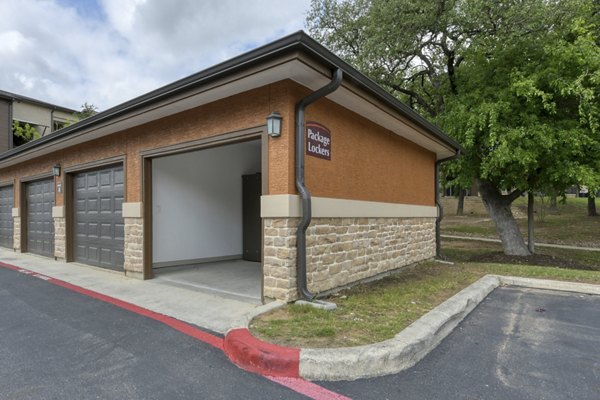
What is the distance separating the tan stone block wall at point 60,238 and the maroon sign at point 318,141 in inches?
310

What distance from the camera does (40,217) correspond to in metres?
11.2

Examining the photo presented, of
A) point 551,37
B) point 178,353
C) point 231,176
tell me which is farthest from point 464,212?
point 178,353

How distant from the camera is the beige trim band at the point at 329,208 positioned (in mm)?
4875

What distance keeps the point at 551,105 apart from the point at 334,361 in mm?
9070

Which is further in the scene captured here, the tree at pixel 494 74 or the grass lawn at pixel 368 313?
the tree at pixel 494 74

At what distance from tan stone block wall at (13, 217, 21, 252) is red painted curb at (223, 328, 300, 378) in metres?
12.3

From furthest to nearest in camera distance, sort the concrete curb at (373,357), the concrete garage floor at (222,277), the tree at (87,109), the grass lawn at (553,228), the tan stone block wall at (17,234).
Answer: the tree at (87,109)
the grass lawn at (553,228)
the tan stone block wall at (17,234)
the concrete garage floor at (222,277)
the concrete curb at (373,357)

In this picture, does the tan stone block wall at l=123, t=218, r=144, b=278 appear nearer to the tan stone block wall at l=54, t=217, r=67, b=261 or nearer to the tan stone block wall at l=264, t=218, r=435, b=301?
the tan stone block wall at l=54, t=217, r=67, b=261

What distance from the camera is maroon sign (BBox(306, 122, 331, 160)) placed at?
16.9ft

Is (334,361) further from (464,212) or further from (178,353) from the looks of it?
(464,212)

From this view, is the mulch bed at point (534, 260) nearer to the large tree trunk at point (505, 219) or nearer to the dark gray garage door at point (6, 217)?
the large tree trunk at point (505, 219)

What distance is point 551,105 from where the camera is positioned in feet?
29.3

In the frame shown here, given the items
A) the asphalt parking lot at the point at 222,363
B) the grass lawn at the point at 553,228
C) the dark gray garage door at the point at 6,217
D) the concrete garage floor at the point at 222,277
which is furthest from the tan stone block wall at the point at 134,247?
the grass lawn at the point at 553,228

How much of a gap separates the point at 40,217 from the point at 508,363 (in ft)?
41.8
